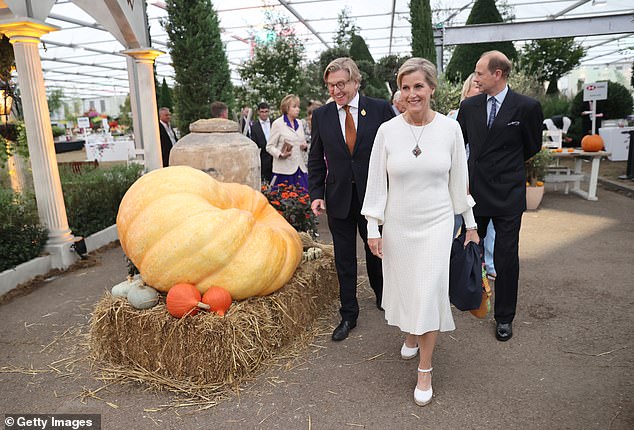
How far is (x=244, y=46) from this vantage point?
2098cm

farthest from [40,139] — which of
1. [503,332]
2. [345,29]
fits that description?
[345,29]

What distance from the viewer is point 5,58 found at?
6254 mm

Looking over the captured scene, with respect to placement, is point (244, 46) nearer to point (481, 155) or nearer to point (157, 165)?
point (157, 165)

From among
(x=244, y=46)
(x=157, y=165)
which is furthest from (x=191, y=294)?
(x=244, y=46)

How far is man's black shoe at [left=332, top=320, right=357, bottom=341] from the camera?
355 centimetres

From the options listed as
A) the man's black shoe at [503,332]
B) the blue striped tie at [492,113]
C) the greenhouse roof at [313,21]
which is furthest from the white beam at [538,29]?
the man's black shoe at [503,332]

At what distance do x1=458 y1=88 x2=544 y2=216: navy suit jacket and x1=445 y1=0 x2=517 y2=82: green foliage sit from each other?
32.1ft

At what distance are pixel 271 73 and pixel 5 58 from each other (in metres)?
6.50

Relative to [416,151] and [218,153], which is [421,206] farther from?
[218,153]

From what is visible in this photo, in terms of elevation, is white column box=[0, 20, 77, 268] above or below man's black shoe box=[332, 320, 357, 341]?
above

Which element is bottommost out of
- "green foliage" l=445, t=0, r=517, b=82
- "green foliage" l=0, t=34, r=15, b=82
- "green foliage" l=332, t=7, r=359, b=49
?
"green foliage" l=0, t=34, r=15, b=82

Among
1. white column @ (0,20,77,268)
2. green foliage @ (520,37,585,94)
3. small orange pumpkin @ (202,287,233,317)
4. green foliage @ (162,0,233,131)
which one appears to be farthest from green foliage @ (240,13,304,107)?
green foliage @ (520,37,585,94)

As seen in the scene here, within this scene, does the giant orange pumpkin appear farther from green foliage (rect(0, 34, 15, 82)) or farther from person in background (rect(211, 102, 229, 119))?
green foliage (rect(0, 34, 15, 82))

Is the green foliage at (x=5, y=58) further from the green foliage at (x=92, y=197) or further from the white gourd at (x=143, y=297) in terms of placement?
the white gourd at (x=143, y=297)
